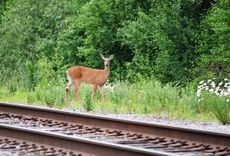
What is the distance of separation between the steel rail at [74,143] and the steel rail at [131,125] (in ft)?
5.42

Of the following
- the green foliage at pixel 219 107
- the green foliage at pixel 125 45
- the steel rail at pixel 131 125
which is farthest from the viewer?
the green foliage at pixel 125 45

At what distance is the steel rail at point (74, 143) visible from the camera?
7863mm

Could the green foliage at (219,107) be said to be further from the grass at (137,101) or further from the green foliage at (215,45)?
the green foliage at (215,45)

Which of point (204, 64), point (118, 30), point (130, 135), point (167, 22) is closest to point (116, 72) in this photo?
point (118, 30)

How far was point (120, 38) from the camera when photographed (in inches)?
1095

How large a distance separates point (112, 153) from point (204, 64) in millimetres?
13921

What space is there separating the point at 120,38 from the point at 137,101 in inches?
506

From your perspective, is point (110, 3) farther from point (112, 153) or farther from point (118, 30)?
point (112, 153)

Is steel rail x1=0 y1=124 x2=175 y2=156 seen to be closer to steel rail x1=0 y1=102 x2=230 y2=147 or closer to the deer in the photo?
steel rail x1=0 y1=102 x2=230 y2=147

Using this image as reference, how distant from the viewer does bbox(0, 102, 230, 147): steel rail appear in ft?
30.2

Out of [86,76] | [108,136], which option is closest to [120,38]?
[86,76]

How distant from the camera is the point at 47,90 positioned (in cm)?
1623

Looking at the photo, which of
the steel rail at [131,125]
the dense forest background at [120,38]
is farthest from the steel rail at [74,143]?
the dense forest background at [120,38]

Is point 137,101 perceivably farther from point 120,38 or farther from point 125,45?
point 125,45
